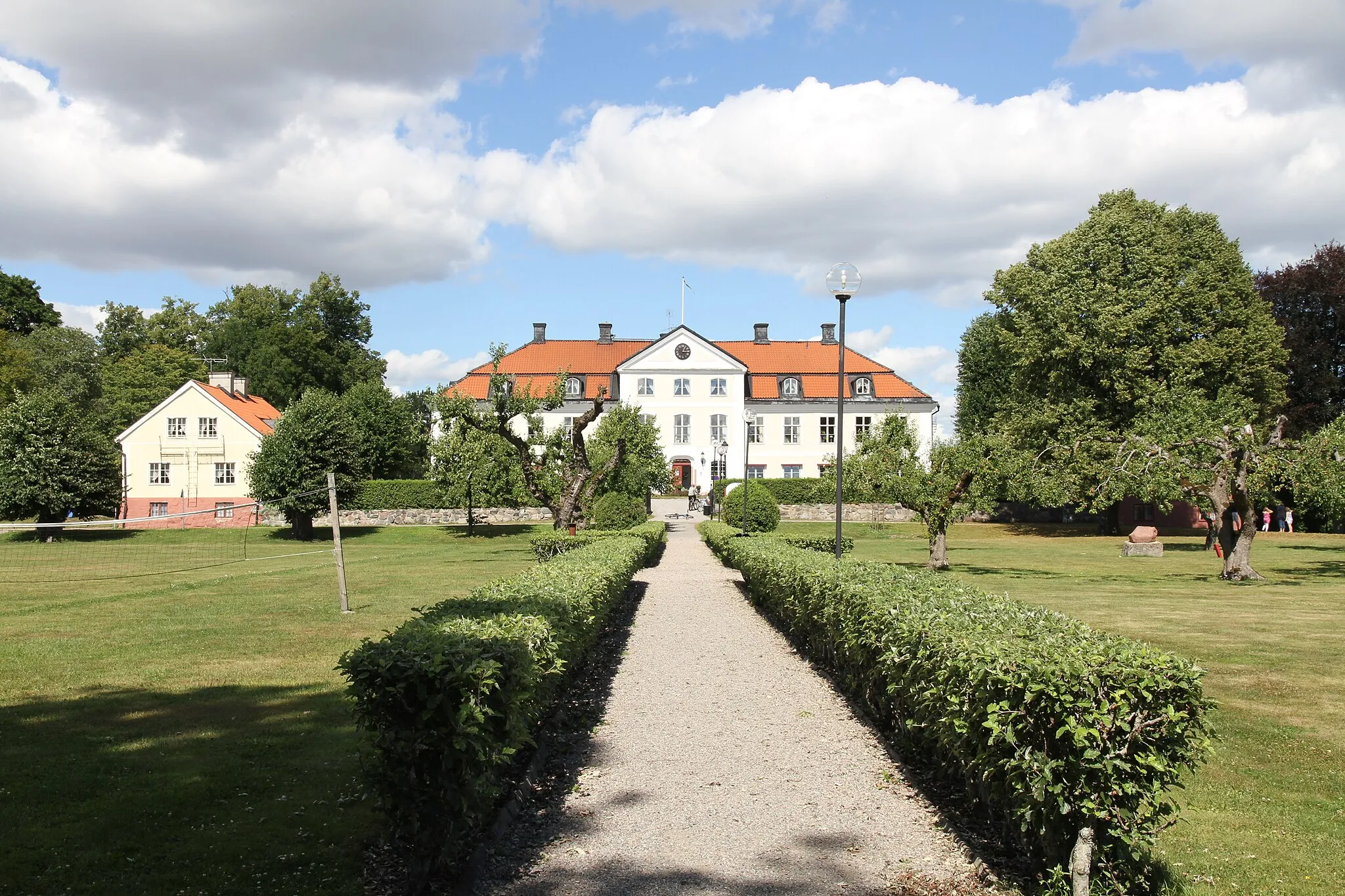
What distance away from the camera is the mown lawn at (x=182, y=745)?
561 centimetres

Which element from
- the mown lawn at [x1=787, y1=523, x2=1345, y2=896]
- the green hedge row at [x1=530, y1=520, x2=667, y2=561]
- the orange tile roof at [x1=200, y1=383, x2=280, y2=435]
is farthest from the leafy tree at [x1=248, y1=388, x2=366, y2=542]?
the mown lawn at [x1=787, y1=523, x2=1345, y2=896]

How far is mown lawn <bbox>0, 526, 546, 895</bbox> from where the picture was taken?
5605 mm

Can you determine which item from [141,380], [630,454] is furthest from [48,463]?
[630,454]

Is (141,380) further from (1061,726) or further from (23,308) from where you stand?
(1061,726)

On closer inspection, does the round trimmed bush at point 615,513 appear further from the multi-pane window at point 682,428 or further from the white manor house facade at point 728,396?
the multi-pane window at point 682,428

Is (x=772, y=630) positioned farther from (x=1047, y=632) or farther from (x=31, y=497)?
(x=31, y=497)

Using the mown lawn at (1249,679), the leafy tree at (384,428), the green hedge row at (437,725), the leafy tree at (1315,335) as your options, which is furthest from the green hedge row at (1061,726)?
the leafy tree at (384,428)

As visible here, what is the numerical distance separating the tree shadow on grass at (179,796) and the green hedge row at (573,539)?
1251 cm

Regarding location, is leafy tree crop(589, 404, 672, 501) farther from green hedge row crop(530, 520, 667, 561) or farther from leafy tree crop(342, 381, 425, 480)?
leafy tree crop(342, 381, 425, 480)

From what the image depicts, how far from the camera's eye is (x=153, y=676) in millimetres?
11117

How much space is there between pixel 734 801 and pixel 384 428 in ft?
195

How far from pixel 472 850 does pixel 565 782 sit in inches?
71.1

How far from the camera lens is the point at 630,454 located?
43.3 m

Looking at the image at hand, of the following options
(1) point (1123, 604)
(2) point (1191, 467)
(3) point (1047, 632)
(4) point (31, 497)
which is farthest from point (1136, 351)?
(4) point (31, 497)
